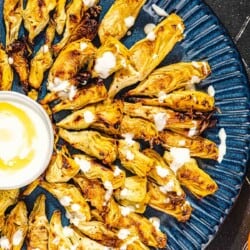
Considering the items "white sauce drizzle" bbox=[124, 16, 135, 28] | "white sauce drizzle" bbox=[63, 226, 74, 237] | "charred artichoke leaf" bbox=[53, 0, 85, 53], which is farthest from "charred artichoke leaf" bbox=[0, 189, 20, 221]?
"white sauce drizzle" bbox=[124, 16, 135, 28]

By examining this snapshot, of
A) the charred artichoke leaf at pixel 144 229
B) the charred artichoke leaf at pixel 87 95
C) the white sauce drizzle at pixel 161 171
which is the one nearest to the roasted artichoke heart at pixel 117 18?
the charred artichoke leaf at pixel 87 95

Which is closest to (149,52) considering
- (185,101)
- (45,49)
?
(185,101)

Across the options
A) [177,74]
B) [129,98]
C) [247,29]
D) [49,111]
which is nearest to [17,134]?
[49,111]

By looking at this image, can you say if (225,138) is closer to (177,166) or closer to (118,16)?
(177,166)

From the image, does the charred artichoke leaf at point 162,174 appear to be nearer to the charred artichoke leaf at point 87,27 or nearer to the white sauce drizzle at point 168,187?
the white sauce drizzle at point 168,187

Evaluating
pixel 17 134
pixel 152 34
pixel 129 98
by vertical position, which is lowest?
pixel 17 134

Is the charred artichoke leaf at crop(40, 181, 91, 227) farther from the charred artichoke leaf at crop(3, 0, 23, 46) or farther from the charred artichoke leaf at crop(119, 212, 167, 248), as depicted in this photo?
the charred artichoke leaf at crop(3, 0, 23, 46)

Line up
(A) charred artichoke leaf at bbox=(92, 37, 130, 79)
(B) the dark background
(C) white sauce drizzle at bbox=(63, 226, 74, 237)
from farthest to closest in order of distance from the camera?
(B) the dark background
(C) white sauce drizzle at bbox=(63, 226, 74, 237)
(A) charred artichoke leaf at bbox=(92, 37, 130, 79)
